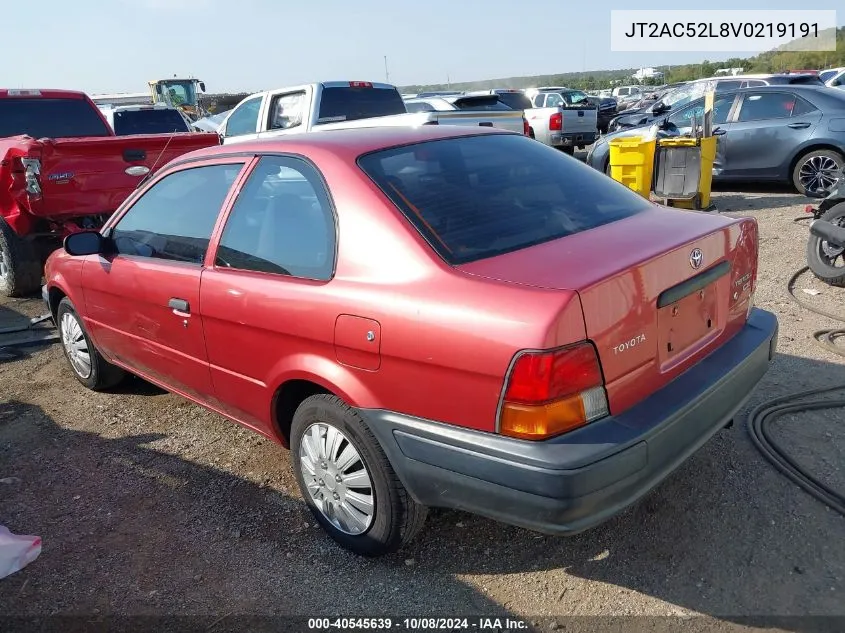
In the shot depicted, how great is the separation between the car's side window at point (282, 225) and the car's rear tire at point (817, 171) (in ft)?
29.4

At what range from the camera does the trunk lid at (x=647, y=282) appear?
2.24 meters

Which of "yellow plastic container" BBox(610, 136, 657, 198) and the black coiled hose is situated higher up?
"yellow plastic container" BBox(610, 136, 657, 198)

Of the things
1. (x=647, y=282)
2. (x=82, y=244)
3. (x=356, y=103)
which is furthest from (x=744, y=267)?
(x=356, y=103)

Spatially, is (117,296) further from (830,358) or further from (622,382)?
(830,358)

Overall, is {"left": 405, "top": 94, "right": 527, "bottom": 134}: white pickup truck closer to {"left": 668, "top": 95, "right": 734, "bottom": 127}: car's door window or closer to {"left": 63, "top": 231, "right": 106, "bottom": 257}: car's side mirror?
{"left": 668, "top": 95, "right": 734, "bottom": 127}: car's door window

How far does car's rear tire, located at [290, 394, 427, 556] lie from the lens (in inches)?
103

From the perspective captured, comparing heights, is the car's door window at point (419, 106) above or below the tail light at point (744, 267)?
above

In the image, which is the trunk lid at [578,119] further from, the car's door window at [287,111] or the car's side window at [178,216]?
the car's side window at [178,216]

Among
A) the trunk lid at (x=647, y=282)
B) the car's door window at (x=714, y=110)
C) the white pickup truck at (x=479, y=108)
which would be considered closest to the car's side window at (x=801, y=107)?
the car's door window at (x=714, y=110)

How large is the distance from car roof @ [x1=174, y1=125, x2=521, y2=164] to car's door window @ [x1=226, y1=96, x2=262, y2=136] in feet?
22.7

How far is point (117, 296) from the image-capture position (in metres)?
3.87

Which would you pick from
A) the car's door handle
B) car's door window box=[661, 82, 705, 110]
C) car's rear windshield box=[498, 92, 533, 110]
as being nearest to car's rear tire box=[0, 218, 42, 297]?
the car's door handle

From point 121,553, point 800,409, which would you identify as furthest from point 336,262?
point 800,409

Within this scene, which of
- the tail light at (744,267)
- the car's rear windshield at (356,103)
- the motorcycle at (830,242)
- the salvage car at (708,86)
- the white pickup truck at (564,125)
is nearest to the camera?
the tail light at (744,267)
